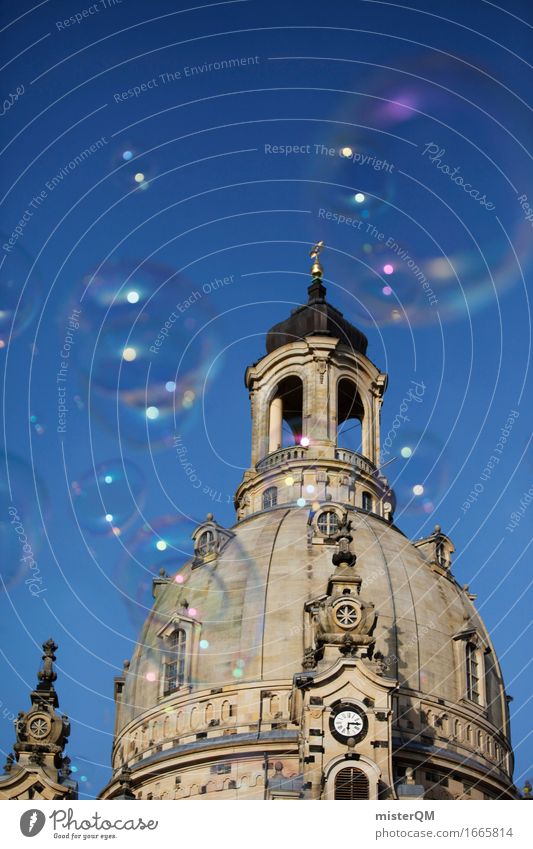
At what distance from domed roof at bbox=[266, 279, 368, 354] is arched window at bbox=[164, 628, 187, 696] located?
1023 inches

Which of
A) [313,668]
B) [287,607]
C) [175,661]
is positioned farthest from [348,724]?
[175,661]

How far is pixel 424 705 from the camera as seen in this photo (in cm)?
Answer: 7512

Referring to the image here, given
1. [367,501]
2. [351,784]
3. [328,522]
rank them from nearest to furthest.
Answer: [351,784] < [328,522] < [367,501]

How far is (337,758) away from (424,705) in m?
14.1

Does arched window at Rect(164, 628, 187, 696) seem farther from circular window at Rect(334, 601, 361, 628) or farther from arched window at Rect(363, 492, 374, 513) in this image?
arched window at Rect(363, 492, 374, 513)

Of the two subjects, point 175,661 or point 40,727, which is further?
point 175,661

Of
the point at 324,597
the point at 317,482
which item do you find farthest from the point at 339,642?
the point at 317,482

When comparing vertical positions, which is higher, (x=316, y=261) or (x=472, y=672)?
(x=316, y=261)

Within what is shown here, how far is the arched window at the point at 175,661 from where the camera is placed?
254 feet

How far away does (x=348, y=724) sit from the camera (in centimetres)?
6322

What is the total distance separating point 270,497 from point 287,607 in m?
14.9

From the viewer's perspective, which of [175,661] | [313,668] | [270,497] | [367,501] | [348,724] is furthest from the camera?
[367,501]
